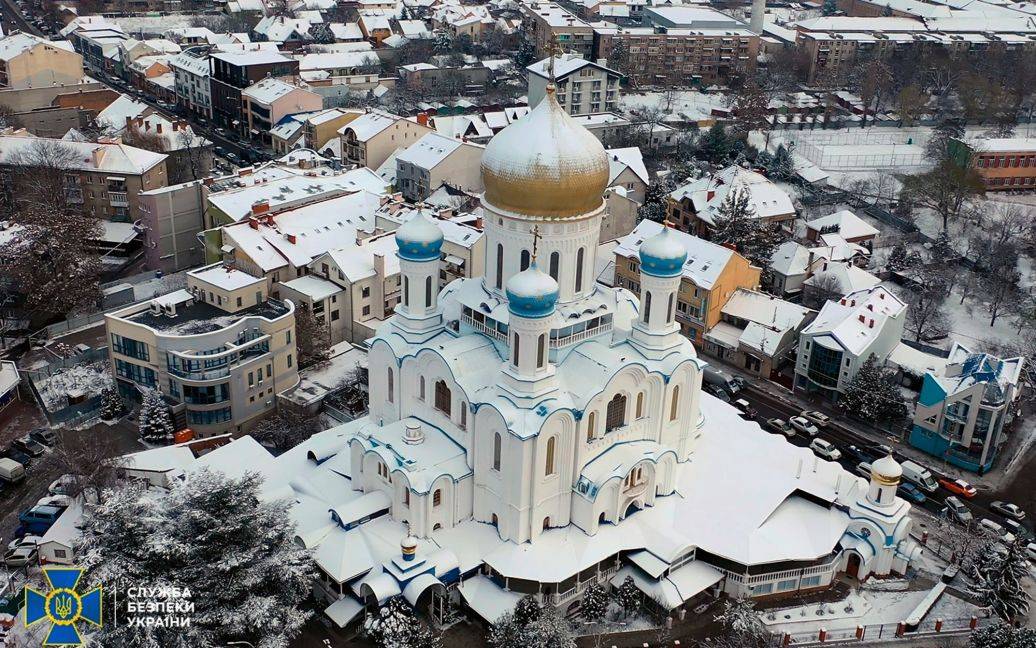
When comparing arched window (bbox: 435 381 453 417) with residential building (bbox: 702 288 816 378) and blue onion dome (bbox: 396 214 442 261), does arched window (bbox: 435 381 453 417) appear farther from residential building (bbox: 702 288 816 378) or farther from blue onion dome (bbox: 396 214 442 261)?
residential building (bbox: 702 288 816 378)

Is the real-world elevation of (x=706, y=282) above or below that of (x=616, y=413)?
below

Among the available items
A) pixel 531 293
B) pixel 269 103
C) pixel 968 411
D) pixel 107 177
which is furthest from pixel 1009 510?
pixel 269 103

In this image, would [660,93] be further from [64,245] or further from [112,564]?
[112,564]

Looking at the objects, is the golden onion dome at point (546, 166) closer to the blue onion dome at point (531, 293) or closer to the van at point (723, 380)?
the blue onion dome at point (531, 293)

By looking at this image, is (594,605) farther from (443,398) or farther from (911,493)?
(911,493)

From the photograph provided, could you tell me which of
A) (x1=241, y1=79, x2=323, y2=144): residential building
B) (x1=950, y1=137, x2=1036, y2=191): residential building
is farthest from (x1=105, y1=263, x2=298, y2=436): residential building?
(x1=950, y1=137, x2=1036, y2=191): residential building
